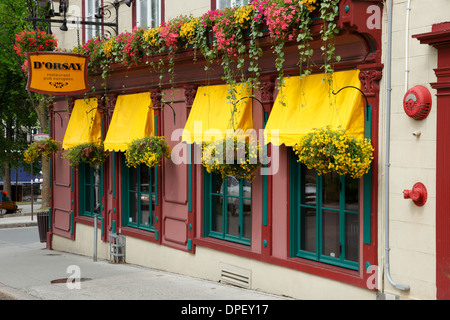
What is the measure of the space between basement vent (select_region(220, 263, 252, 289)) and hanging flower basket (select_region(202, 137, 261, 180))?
1798 millimetres

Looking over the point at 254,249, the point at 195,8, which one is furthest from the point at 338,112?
the point at 195,8

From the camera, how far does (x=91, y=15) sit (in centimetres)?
1625

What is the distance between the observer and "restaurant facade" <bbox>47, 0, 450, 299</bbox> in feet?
24.9

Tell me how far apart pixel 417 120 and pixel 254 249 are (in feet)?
12.8

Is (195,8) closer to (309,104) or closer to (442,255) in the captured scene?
(309,104)

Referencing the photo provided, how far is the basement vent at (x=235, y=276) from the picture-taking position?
34.5 feet

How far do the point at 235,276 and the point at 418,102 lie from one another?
4.75 meters

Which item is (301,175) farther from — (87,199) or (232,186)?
(87,199)

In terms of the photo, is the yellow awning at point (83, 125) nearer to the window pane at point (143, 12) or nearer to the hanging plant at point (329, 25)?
the window pane at point (143, 12)

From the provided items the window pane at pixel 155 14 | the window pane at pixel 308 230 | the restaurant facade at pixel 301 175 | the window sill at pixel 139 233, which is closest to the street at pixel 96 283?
the restaurant facade at pixel 301 175

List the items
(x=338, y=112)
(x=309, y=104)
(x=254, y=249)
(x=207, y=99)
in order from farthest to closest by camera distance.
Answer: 1. (x=207, y=99)
2. (x=254, y=249)
3. (x=309, y=104)
4. (x=338, y=112)

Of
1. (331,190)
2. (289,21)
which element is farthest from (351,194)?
(289,21)

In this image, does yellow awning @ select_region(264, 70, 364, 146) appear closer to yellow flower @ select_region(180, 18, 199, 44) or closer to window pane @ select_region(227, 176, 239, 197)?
window pane @ select_region(227, 176, 239, 197)

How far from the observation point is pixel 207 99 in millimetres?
11445
